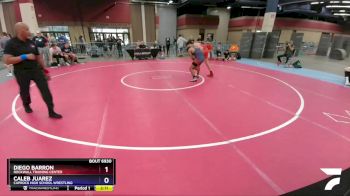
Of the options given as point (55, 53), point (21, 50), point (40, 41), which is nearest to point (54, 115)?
point (21, 50)

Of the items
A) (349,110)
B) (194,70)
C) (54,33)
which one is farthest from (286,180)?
(54,33)

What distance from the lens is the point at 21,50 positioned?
14.5 feet

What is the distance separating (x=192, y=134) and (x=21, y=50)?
412 cm

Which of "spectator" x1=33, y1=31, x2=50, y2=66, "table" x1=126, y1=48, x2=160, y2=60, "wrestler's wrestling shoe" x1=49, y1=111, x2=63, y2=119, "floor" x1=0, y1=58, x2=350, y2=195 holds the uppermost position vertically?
"spectator" x1=33, y1=31, x2=50, y2=66

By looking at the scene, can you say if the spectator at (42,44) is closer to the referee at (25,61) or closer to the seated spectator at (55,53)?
the seated spectator at (55,53)

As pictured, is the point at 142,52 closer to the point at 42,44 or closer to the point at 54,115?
the point at 42,44

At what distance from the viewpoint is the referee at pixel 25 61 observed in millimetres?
4336

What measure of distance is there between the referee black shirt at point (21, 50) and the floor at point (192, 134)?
1.27 metres

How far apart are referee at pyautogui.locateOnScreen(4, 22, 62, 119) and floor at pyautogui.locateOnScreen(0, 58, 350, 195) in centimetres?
74
